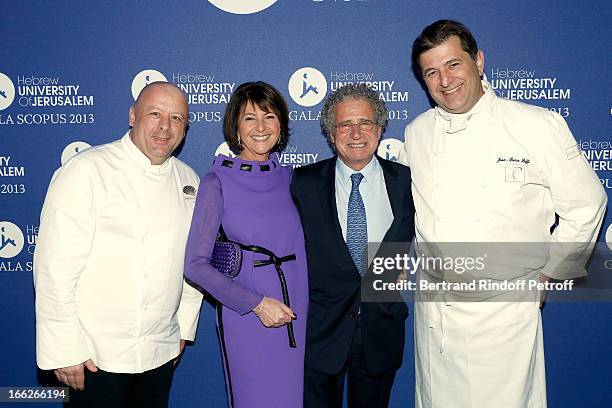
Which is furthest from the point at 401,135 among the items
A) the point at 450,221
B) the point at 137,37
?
the point at 137,37

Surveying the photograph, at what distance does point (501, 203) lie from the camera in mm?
1987

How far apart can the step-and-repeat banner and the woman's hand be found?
1039 mm

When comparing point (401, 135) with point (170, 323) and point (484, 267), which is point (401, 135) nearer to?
point (484, 267)

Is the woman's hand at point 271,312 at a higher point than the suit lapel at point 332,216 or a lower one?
lower

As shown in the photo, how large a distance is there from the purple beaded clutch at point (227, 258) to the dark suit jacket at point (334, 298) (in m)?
0.29

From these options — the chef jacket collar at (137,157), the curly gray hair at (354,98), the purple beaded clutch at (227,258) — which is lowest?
the purple beaded clutch at (227,258)

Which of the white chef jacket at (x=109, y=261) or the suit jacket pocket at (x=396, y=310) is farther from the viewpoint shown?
the suit jacket pocket at (x=396, y=310)

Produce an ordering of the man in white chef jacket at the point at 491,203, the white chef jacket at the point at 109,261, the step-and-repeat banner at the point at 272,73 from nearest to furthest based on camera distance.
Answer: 1. the white chef jacket at the point at 109,261
2. the man in white chef jacket at the point at 491,203
3. the step-and-repeat banner at the point at 272,73

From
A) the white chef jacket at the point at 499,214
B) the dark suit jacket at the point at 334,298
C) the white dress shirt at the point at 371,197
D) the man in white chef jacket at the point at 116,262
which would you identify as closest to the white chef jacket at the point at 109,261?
the man in white chef jacket at the point at 116,262

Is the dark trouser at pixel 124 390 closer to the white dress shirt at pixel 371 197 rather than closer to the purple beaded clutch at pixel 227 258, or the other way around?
the purple beaded clutch at pixel 227 258

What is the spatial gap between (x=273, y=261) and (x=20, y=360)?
186cm

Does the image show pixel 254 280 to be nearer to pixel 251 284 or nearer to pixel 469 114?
pixel 251 284

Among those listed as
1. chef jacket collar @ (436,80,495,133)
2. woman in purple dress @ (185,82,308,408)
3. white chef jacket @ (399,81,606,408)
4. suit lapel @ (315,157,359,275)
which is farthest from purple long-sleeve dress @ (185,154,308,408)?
chef jacket collar @ (436,80,495,133)

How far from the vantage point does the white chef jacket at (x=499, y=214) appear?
1.99 meters
